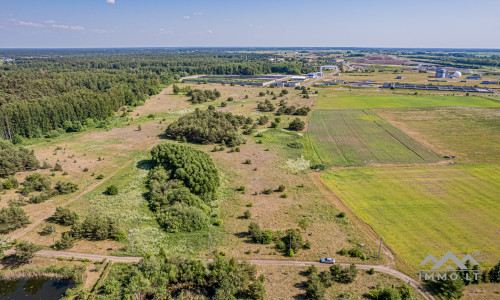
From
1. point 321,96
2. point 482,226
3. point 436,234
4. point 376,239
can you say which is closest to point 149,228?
point 376,239

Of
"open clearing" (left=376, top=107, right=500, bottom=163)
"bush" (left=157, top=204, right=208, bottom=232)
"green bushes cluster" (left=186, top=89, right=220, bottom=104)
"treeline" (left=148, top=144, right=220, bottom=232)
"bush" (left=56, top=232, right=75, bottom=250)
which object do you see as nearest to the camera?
"bush" (left=56, top=232, right=75, bottom=250)

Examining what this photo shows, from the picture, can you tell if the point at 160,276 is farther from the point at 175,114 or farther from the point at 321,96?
the point at 321,96

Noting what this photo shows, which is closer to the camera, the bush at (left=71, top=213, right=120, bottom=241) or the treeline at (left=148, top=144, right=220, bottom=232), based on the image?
the bush at (left=71, top=213, right=120, bottom=241)

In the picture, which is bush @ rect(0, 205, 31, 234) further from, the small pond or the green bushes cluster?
the green bushes cluster

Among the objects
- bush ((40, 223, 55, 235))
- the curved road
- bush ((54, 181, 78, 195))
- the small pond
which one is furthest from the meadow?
the small pond

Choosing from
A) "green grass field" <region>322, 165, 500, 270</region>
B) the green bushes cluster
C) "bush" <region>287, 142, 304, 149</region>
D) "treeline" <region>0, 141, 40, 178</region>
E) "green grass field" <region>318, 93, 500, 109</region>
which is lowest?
"green grass field" <region>322, 165, 500, 270</region>

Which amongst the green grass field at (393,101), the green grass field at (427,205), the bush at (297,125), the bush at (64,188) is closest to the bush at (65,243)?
the bush at (64,188)
